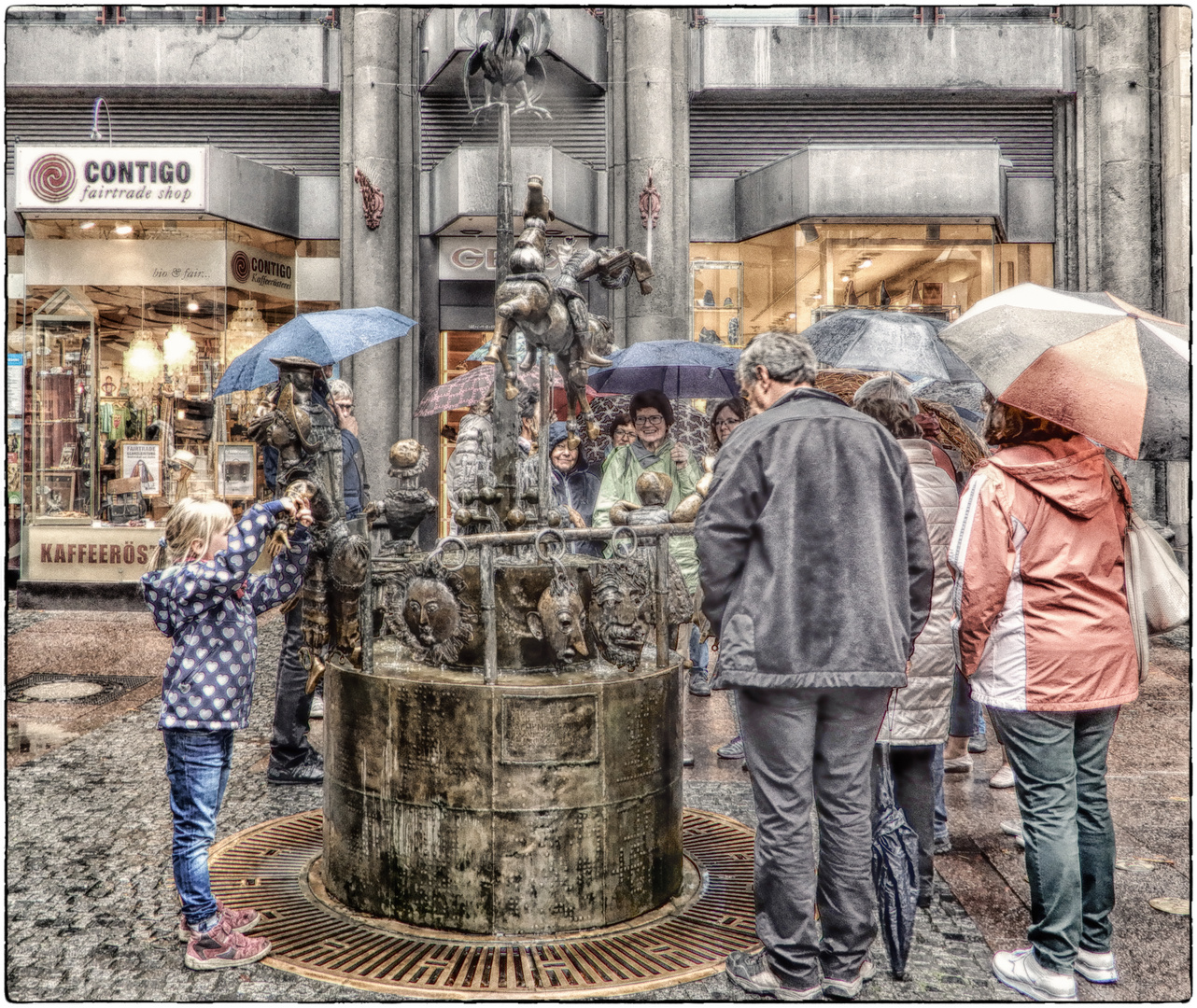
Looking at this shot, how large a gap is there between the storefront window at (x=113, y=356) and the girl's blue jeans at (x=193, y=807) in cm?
974

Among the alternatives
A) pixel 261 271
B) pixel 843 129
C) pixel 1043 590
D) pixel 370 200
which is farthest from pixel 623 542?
pixel 843 129

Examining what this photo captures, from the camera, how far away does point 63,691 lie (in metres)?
7.86

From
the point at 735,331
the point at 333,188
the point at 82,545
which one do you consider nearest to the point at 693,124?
the point at 735,331

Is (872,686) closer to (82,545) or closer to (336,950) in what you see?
(336,950)

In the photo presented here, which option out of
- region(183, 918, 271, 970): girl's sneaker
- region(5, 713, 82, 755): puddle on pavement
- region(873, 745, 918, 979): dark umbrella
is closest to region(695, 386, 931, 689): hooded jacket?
region(873, 745, 918, 979): dark umbrella

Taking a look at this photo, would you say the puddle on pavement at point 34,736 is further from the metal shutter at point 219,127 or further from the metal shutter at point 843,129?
the metal shutter at point 843,129

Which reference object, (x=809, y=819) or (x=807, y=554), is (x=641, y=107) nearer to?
(x=807, y=554)

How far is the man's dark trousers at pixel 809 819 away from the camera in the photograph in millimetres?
3371

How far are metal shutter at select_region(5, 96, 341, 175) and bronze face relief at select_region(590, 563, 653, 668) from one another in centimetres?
1103

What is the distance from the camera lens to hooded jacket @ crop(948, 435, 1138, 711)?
352 cm

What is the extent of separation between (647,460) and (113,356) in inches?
334

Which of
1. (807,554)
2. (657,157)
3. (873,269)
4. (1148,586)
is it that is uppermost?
(657,157)

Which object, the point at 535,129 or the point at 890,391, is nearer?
the point at 890,391

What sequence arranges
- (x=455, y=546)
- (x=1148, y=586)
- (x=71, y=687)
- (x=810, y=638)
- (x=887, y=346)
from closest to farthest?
(x=810, y=638) → (x=1148, y=586) → (x=455, y=546) → (x=887, y=346) → (x=71, y=687)
